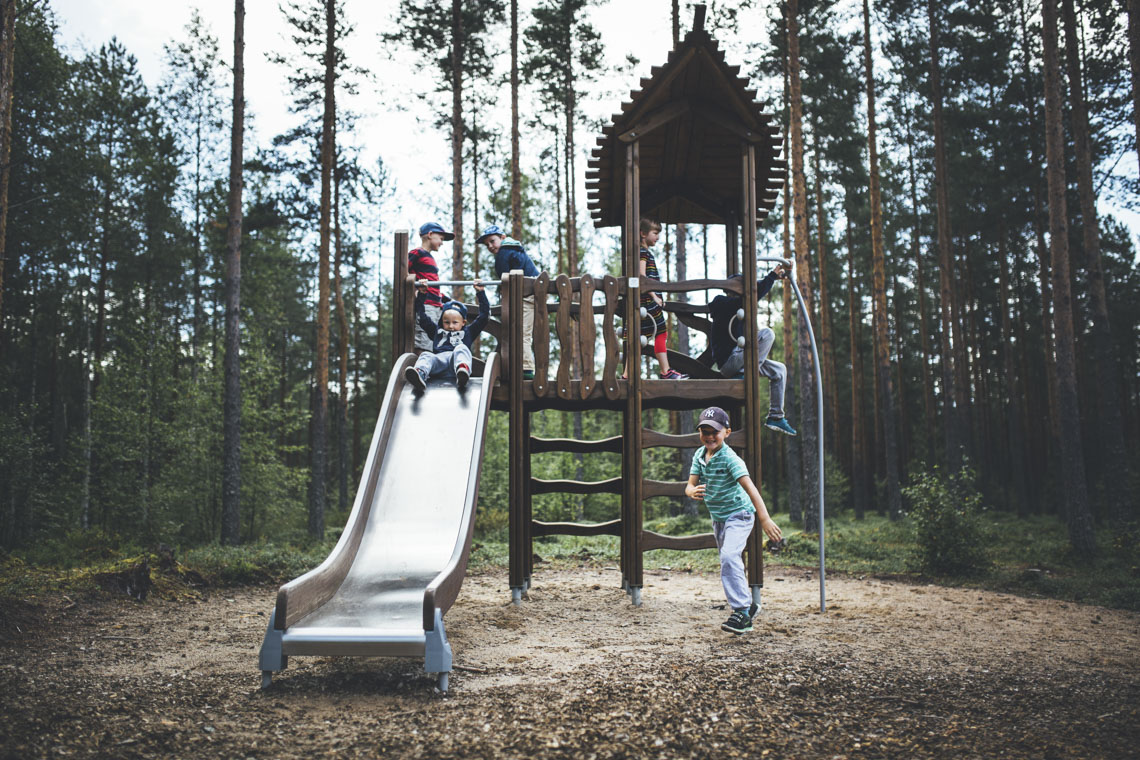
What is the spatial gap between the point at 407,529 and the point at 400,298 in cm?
280

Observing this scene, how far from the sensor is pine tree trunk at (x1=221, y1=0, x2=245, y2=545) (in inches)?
543

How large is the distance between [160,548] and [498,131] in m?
17.2

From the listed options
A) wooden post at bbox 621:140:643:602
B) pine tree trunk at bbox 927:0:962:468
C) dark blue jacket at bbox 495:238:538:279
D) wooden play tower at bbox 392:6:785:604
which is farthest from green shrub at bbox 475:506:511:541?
pine tree trunk at bbox 927:0:962:468

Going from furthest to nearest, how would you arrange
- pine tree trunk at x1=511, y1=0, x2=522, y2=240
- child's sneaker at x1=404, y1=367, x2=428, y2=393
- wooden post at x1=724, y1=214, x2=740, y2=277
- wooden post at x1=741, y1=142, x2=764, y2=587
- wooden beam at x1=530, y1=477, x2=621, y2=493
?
pine tree trunk at x1=511, y1=0, x2=522, y2=240 < wooden post at x1=724, y1=214, x2=740, y2=277 < wooden beam at x1=530, y1=477, x2=621, y2=493 < wooden post at x1=741, y1=142, x2=764, y2=587 < child's sneaker at x1=404, y1=367, x2=428, y2=393

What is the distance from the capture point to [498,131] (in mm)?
22562

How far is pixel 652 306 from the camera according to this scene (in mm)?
7457

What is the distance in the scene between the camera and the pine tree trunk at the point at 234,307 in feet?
45.2

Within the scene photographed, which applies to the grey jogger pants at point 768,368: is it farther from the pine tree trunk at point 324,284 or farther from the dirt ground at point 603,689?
the pine tree trunk at point 324,284

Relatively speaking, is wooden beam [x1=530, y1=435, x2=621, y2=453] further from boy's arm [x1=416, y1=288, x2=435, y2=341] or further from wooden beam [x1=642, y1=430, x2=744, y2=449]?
boy's arm [x1=416, y1=288, x2=435, y2=341]

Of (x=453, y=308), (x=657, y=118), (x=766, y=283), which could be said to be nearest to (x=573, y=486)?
(x=453, y=308)

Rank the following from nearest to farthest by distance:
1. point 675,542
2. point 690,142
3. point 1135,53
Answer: point 675,542 < point 690,142 < point 1135,53

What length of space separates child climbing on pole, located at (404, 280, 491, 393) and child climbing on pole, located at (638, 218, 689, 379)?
1.70 m

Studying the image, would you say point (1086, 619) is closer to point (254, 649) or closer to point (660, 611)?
point (660, 611)

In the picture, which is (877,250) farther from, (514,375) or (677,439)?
(514,375)
